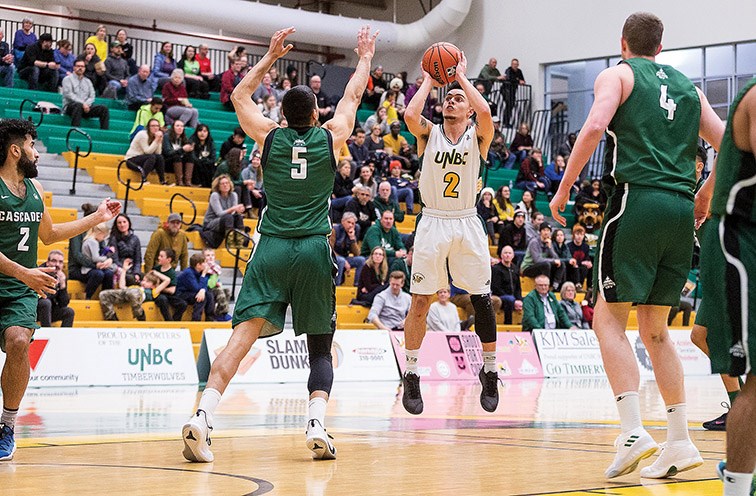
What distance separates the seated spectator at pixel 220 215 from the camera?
16.8 meters

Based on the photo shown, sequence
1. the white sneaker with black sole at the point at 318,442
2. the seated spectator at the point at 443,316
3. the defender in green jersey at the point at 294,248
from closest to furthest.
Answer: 1. the white sneaker with black sole at the point at 318,442
2. the defender in green jersey at the point at 294,248
3. the seated spectator at the point at 443,316

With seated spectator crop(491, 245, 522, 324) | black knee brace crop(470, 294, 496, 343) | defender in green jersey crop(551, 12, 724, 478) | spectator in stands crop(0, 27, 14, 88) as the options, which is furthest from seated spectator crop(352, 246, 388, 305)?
defender in green jersey crop(551, 12, 724, 478)

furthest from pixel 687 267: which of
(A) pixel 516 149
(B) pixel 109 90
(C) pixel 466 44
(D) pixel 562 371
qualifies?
(C) pixel 466 44

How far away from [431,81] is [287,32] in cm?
165

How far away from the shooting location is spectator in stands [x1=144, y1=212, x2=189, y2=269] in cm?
1558

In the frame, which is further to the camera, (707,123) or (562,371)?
(562,371)

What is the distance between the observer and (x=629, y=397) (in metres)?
5.23

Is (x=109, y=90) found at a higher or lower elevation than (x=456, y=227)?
higher

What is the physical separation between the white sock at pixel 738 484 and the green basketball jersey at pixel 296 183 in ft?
10.1

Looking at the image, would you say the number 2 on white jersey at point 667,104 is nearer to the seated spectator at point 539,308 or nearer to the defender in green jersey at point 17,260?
the defender in green jersey at point 17,260

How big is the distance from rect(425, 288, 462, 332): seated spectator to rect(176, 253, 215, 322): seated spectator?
3426 mm

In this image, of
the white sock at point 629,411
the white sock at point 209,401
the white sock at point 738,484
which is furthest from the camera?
the white sock at point 209,401

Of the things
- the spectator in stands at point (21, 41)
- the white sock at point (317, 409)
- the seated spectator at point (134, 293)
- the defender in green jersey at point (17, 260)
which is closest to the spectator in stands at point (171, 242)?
the seated spectator at point (134, 293)

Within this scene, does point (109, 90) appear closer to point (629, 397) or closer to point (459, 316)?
point (459, 316)
